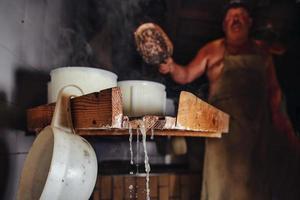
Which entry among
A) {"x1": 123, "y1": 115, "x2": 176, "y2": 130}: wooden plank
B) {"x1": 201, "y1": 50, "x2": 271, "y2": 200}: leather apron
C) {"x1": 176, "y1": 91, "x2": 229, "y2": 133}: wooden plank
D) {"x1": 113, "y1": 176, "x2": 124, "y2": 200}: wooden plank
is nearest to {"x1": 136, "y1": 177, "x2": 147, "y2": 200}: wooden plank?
{"x1": 113, "y1": 176, "x2": 124, "y2": 200}: wooden plank

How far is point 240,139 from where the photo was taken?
2.11m

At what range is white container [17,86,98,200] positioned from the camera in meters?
1.04

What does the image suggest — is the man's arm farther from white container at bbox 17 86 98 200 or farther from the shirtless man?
white container at bbox 17 86 98 200

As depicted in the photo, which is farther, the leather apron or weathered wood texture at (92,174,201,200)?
the leather apron

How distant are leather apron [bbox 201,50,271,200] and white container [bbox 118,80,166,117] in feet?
2.90

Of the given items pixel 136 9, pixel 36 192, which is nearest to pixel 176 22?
pixel 136 9

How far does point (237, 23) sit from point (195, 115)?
50.6 inches

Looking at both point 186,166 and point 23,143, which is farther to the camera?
point 186,166

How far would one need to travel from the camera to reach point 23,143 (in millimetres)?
1467

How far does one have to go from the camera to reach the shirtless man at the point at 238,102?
209 centimetres

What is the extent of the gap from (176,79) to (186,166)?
65cm

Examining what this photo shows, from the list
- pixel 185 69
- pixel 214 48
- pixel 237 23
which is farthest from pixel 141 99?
pixel 237 23

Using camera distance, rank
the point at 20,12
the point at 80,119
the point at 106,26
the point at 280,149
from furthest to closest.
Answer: the point at 106,26 → the point at 280,149 → the point at 20,12 → the point at 80,119

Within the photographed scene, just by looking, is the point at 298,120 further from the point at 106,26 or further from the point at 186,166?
the point at 106,26
